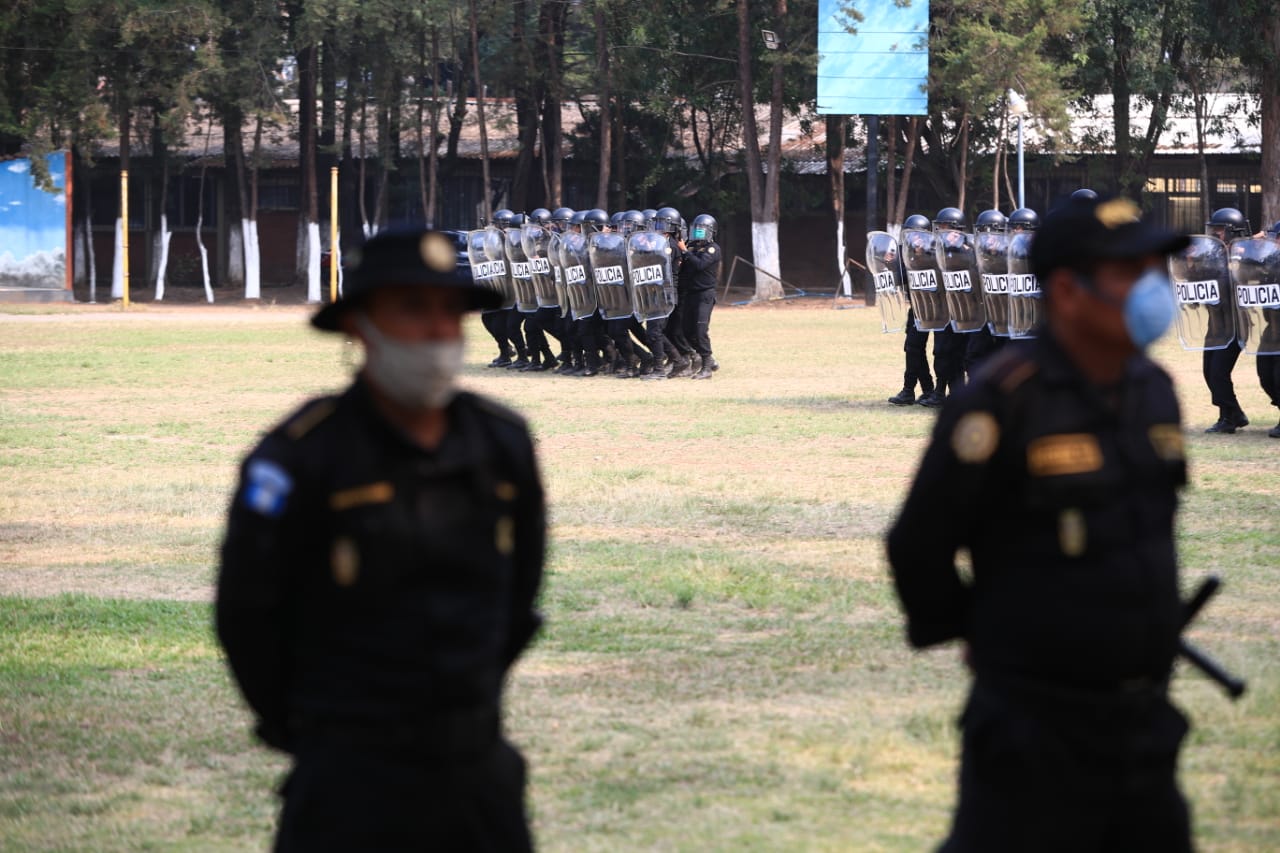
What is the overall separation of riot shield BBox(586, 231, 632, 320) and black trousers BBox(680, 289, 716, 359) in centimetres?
71

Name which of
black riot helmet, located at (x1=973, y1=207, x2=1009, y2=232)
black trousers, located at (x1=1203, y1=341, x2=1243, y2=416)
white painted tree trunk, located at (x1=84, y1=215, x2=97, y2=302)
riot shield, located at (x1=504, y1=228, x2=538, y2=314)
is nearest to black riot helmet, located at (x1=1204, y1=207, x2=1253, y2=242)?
black trousers, located at (x1=1203, y1=341, x2=1243, y2=416)

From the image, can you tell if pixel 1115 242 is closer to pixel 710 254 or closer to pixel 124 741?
pixel 124 741

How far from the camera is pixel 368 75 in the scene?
150ft

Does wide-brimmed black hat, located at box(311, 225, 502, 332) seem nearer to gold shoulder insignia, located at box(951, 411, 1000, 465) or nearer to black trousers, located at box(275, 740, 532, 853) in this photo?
black trousers, located at box(275, 740, 532, 853)

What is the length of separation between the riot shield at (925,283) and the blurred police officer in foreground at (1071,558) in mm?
14991

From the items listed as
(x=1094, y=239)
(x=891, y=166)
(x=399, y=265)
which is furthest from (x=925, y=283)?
(x=891, y=166)

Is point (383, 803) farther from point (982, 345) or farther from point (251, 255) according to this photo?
point (251, 255)

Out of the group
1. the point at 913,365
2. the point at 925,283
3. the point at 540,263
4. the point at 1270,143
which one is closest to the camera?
the point at 925,283

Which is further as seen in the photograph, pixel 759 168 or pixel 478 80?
pixel 478 80

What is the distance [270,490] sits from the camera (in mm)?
3102

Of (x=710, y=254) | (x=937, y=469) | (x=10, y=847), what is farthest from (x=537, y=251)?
(x=937, y=469)

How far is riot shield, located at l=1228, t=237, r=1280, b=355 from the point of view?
15273mm

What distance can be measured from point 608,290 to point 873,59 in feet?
59.0

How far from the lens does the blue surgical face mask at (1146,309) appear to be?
334 cm
